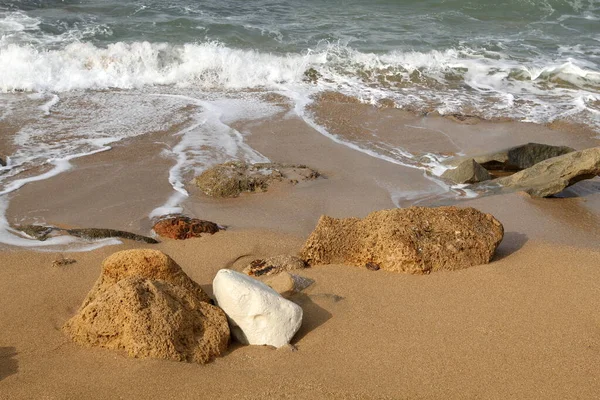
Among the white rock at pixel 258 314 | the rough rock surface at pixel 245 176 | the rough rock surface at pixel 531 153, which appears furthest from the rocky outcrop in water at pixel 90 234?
the rough rock surface at pixel 531 153

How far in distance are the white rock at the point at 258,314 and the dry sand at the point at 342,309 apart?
0.08 m

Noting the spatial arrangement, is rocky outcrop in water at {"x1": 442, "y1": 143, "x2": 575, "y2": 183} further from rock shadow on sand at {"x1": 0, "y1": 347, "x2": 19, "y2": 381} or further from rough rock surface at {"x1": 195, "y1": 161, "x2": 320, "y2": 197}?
rock shadow on sand at {"x1": 0, "y1": 347, "x2": 19, "y2": 381}

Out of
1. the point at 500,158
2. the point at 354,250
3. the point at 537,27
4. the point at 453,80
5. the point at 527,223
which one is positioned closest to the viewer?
the point at 354,250

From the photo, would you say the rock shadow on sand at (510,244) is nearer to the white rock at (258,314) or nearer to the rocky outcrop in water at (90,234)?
the white rock at (258,314)

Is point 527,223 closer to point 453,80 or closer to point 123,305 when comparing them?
point 123,305

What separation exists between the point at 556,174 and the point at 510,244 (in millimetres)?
1446

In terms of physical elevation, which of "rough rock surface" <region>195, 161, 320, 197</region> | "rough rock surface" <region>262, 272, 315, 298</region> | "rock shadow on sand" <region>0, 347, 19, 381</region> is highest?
"rough rock surface" <region>262, 272, 315, 298</region>

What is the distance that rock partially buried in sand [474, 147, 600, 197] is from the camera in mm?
6074

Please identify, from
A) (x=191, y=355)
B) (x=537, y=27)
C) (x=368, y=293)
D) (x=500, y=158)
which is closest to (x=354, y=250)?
(x=368, y=293)

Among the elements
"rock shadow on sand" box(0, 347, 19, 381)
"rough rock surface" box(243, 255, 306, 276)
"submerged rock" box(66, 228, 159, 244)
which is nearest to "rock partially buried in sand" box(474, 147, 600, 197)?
"rough rock surface" box(243, 255, 306, 276)

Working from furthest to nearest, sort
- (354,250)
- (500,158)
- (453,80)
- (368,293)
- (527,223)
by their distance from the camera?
(453,80) < (500,158) < (527,223) < (354,250) < (368,293)

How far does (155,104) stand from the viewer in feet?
31.5

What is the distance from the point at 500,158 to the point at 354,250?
10.1 feet

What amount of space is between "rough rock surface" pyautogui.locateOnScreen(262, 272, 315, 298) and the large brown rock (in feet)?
1.28
